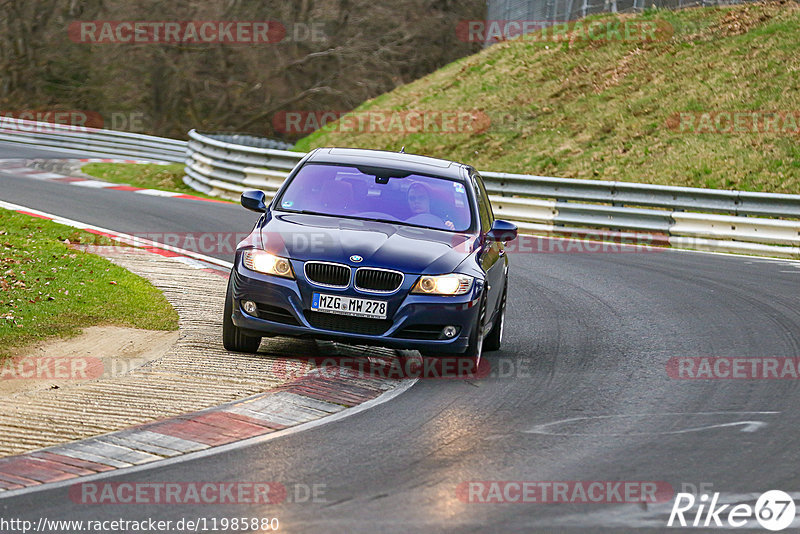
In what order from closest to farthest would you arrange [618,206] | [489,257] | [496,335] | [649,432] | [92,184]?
[649,432], [489,257], [496,335], [618,206], [92,184]

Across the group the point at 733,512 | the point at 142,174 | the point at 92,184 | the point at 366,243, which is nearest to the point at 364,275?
the point at 366,243

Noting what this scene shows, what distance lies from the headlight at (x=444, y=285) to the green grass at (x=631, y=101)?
16525 mm

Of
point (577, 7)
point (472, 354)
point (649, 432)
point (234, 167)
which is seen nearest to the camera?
point (649, 432)

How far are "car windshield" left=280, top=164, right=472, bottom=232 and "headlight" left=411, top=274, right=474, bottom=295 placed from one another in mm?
953

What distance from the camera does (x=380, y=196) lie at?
10148 millimetres

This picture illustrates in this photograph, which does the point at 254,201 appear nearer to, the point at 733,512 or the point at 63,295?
the point at 63,295

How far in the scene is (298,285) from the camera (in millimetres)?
8836

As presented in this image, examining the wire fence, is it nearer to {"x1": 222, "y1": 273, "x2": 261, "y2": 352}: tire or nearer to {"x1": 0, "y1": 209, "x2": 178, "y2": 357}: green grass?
{"x1": 0, "y1": 209, "x2": 178, "y2": 357}: green grass

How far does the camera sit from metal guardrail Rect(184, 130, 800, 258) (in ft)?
65.4

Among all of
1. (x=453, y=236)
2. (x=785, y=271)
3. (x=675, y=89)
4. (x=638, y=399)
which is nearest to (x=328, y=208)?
(x=453, y=236)

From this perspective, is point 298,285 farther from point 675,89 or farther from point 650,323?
point 675,89

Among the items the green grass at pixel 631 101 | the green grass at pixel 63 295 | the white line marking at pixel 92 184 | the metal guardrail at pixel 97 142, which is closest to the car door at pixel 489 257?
the green grass at pixel 63 295

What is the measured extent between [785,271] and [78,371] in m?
11.3

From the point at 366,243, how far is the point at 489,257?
4.34ft
